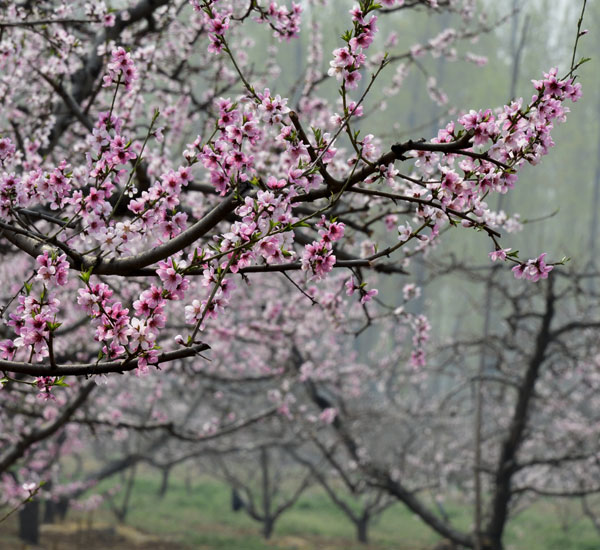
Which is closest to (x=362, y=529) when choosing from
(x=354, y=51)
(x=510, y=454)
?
(x=510, y=454)

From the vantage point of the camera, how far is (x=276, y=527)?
13.7m

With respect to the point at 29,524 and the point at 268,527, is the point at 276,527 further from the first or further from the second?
the point at 29,524

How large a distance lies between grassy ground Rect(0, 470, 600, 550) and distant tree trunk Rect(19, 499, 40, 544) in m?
0.31

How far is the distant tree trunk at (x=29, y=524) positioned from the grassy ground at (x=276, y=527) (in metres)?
0.31

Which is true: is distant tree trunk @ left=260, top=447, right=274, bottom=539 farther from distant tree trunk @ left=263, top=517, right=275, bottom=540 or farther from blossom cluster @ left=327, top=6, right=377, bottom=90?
blossom cluster @ left=327, top=6, right=377, bottom=90

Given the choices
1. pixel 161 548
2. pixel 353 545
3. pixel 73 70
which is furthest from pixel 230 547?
pixel 73 70

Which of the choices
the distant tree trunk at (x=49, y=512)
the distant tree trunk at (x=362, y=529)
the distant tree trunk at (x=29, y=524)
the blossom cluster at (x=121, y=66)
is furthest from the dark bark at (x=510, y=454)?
the distant tree trunk at (x=49, y=512)

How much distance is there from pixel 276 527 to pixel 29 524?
206 inches

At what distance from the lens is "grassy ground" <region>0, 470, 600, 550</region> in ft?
38.1

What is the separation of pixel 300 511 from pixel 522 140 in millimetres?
15200

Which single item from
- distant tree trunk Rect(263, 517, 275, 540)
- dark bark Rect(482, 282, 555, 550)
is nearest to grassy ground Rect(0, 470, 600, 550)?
distant tree trunk Rect(263, 517, 275, 540)

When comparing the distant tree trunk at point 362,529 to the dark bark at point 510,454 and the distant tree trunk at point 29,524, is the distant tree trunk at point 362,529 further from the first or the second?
the distant tree trunk at point 29,524

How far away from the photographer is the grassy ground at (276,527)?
1160cm

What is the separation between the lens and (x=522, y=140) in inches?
106
